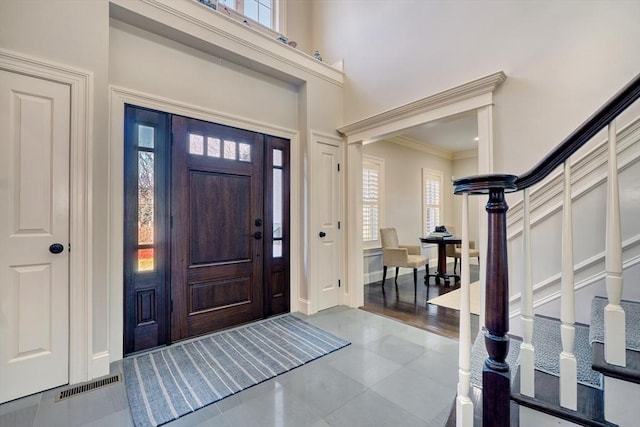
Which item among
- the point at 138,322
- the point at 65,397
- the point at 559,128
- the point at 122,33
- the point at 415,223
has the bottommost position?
the point at 65,397

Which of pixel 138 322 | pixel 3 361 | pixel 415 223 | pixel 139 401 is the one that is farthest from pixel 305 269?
pixel 415 223

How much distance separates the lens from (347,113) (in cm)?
378

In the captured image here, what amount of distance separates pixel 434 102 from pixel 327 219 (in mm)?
1753

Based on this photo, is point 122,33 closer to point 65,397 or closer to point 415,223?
point 65,397

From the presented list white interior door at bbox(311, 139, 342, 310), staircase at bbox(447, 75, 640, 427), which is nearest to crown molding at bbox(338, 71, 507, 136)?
white interior door at bbox(311, 139, 342, 310)

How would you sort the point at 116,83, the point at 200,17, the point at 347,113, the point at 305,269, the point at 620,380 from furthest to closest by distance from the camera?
the point at 347,113 < the point at 305,269 < the point at 200,17 < the point at 116,83 < the point at 620,380

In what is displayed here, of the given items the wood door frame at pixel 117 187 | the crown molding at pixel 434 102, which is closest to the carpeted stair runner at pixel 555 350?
the crown molding at pixel 434 102

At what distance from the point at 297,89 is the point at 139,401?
341 centimetres

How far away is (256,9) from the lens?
3.94m

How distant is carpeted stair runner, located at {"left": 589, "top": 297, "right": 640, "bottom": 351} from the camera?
1078mm

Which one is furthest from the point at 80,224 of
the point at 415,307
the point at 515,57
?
the point at 515,57

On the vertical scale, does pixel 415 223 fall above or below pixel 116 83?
below

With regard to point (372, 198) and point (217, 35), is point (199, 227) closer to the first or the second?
point (217, 35)

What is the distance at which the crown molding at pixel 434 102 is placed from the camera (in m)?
2.46
